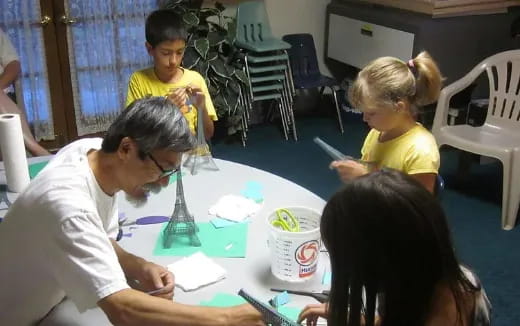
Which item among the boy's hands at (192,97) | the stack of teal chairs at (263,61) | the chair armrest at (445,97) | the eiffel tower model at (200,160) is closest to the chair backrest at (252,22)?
the stack of teal chairs at (263,61)

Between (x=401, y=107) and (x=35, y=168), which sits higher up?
(x=401, y=107)

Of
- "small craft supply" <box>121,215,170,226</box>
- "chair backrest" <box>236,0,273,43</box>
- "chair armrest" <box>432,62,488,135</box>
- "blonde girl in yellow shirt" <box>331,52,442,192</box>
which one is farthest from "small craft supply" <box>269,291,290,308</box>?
"chair backrest" <box>236,0,273,43</box>

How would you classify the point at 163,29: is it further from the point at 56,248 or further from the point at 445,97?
the point at 445,97

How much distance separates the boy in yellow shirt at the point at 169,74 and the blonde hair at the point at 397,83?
0.70m

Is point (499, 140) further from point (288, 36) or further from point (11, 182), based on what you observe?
point (11, 182)

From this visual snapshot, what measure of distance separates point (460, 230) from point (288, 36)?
2286 millimetres

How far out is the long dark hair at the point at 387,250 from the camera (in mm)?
1025

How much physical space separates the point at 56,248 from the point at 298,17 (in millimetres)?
4034

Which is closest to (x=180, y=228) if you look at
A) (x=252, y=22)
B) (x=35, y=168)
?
(x=35, y=168)

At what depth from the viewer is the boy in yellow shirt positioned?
8.20 feet

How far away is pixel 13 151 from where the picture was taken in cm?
193

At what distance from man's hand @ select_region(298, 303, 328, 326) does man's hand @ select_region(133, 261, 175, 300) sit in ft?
1.06

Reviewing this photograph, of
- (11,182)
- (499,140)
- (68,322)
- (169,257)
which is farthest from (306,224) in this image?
(499,140)

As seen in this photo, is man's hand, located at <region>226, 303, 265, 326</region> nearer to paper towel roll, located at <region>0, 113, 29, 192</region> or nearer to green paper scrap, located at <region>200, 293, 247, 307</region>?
green paper scrap, located at <region>200, 293, 247, 307</region>
